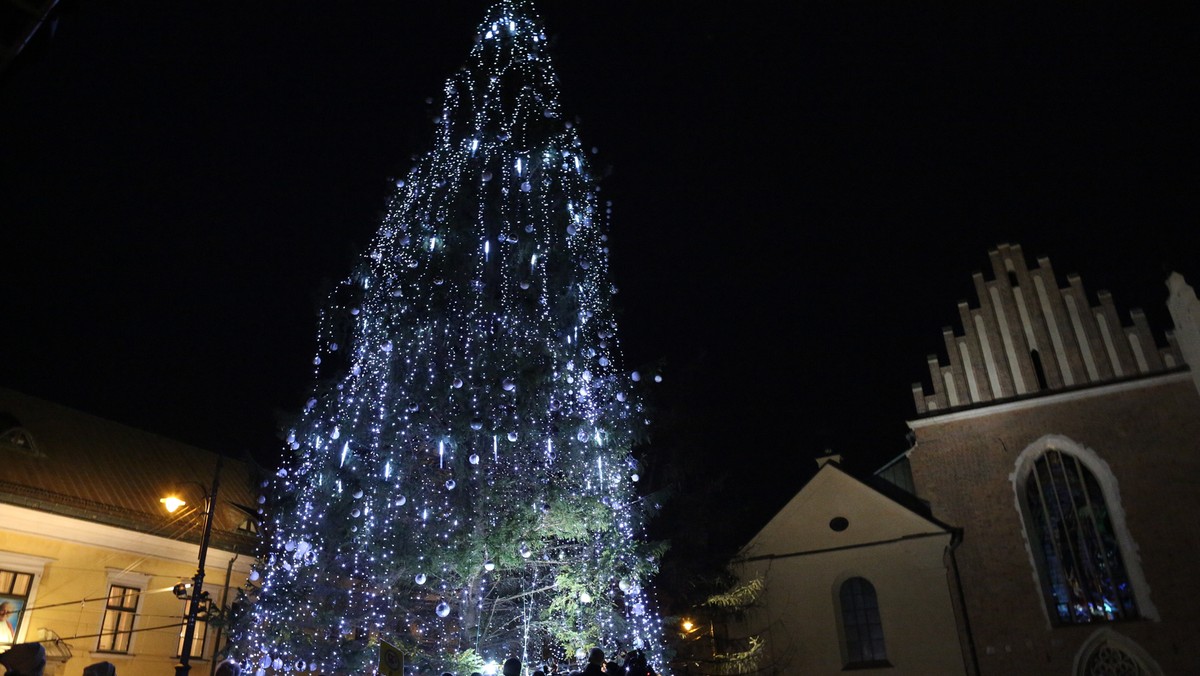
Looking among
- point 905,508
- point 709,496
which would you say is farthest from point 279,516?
point 905,508

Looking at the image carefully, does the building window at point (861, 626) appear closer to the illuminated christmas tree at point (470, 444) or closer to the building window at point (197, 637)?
the illuminated christmas tree at point (470, 444)

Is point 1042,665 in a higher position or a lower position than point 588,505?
lower

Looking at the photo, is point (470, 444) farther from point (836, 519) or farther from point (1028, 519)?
point (1028, 519)

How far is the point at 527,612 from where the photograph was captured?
1288cm

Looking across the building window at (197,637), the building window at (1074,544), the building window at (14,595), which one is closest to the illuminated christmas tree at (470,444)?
the building window at (14,595)

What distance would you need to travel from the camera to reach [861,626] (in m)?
19.6

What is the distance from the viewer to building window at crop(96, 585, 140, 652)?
17141 millimetres

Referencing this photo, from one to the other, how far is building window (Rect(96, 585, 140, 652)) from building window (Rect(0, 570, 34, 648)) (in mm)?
1830

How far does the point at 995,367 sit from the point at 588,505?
13.9 metres

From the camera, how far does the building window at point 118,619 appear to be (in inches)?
675

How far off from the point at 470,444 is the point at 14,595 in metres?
10.8

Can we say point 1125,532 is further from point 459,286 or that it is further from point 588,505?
point 459,286

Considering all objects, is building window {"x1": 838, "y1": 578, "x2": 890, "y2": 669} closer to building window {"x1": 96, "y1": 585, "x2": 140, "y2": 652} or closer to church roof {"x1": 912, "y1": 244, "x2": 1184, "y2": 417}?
church roof {"x1": 912, "y1": 244, "x2": 1184, "y2": 417}

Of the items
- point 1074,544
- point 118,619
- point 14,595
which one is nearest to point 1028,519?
point 1074,544
